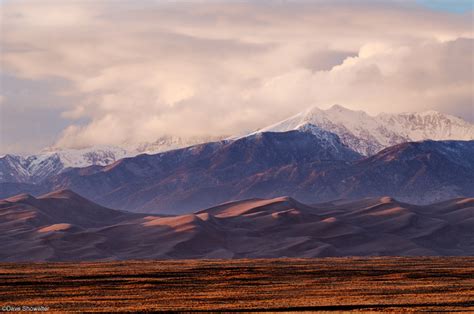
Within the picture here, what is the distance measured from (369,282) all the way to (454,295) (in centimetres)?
1719

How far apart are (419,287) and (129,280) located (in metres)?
25.8

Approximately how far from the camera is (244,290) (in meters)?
79.0

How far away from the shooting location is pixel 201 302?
222 ft

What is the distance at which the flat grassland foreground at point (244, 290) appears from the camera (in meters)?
64.7

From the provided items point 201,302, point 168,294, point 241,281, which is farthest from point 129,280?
point 201,302

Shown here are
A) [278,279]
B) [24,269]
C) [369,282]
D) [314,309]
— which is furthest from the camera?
[24,269]

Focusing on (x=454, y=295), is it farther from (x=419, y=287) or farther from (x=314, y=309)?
(x=314, y=309)

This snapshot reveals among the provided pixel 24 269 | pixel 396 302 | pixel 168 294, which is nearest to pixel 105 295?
pixel 168 294

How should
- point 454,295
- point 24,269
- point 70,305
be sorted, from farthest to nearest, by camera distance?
point 24,269, point 454,295, point 70,305

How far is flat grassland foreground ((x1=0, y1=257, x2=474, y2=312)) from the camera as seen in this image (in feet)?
212

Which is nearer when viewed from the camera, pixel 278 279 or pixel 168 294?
pixel 168 294

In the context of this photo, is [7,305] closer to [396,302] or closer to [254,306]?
[254,306]

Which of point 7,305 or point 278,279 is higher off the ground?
point 7,305

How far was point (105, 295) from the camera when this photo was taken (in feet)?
245
